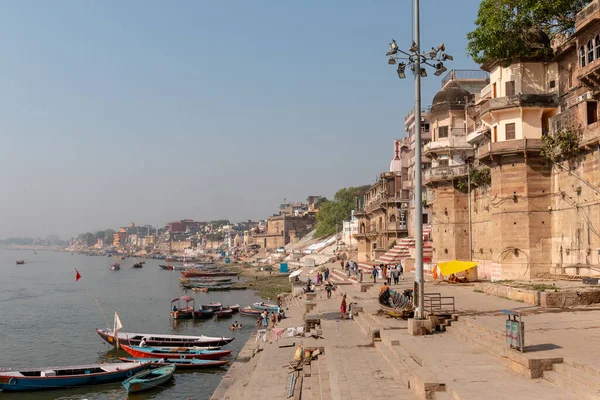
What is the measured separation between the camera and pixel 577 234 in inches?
801

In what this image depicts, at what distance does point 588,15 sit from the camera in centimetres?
1819

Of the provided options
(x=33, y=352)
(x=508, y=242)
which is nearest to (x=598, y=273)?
(x=508, y=242)

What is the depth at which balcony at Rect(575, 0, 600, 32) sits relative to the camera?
57.8 feet

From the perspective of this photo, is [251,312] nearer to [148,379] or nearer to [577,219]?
[148,379]

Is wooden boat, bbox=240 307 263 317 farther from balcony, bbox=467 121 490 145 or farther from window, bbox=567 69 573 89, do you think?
window, bbox=567 69 573 89

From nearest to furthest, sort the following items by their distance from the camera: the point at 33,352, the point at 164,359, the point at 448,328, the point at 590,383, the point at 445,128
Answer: the point at 590,383, the point at 448,328, the point at 164,359, the point at 33,352, the point at 445,128

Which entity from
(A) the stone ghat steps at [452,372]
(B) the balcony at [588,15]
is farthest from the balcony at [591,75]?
(A) the stone ghat steps at [452,372]

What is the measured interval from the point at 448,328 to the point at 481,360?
3.62m

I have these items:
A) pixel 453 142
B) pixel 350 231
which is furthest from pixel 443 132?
pixel 350 231

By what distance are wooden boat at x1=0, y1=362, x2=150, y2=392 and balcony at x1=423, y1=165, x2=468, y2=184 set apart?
19954 millimetres

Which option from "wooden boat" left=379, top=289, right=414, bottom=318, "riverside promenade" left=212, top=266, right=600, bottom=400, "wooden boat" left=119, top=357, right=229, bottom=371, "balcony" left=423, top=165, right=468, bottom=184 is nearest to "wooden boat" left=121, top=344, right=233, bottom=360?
"wooden boat" left=119, top=357, right=229, bottom=371

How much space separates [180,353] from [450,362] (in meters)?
19.0

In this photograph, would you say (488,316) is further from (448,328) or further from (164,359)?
(164,359)

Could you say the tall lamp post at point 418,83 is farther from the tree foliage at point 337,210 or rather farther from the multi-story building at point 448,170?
the tree foliage at point 337,210
